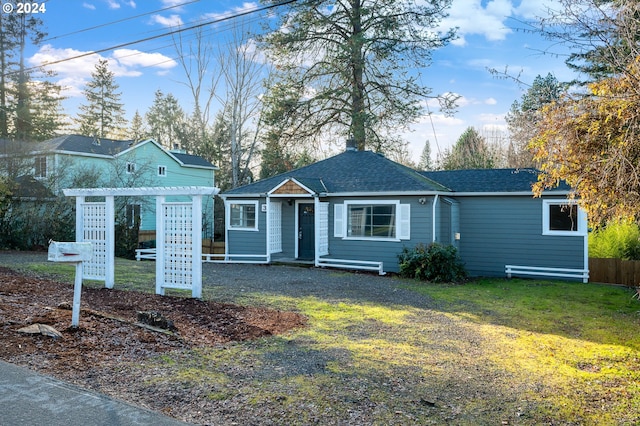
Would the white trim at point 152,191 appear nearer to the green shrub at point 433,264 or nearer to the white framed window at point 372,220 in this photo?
the green shrub at point 433,264

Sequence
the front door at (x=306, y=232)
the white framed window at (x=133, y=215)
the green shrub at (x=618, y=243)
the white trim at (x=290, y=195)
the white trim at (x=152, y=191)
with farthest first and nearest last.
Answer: the white framed window at (x=133, y=215) < the front door at (x=306, y=232) < the white trim at (x=290, y=195) < the green shrub at (x=618, y=243) < the white trim at (x=152, y=191)

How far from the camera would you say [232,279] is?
12.4 metres

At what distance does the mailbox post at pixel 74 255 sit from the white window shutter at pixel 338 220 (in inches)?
402

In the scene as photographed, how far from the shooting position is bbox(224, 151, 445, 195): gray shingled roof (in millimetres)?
14859

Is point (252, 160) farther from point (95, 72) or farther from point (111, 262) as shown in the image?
point (111, 262)

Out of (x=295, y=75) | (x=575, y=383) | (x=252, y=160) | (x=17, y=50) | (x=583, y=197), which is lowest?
(x=575, y=383)

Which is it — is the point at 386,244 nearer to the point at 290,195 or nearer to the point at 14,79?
the point at 290,195

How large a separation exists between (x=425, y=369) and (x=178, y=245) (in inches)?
211

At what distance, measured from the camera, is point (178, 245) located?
878cm

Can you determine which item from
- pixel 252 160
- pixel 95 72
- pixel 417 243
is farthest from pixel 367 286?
pixel 95 72

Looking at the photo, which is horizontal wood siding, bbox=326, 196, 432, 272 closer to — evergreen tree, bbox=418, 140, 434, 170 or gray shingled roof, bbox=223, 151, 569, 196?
gray shingled roof, bbox=223, 151, 569, 196

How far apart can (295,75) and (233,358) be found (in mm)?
20718

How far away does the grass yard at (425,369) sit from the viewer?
13.2 ft

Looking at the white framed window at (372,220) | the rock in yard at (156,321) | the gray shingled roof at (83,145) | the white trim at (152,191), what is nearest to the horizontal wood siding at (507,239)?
the white framed window at (372,220)
